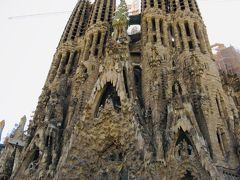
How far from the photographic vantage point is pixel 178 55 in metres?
19.7

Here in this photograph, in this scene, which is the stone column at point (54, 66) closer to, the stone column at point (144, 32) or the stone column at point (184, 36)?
the stone column at point (144, 32)

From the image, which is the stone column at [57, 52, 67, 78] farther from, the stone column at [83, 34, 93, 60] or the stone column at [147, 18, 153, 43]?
the stone column at [147, 18, 153, 43]

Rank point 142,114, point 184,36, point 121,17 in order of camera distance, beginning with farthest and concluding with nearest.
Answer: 1. point 121,17
2. point 184,36
3. point 142,114

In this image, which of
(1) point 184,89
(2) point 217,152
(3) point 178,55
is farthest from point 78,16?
(2) point 217,152

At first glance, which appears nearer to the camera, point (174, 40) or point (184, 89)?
point (184, 89)

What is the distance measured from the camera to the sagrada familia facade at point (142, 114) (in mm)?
13945

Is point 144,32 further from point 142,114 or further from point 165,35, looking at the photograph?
point 142,114

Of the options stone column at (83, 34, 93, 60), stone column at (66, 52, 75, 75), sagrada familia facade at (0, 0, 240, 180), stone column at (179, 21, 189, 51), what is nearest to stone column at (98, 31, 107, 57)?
sagrada familia facade at (0, 0, 240, 180)

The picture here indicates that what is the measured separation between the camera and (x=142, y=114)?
54.5ft

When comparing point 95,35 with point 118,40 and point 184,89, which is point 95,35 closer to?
point 118,40

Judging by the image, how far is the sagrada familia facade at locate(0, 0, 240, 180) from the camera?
1395 centimetres

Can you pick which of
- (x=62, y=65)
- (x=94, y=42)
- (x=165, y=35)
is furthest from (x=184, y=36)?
(x=62, y=65)

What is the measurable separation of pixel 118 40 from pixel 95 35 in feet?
15.2

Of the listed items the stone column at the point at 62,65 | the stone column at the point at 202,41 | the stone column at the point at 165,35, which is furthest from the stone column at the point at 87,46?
the stone column at the point at 202,41
